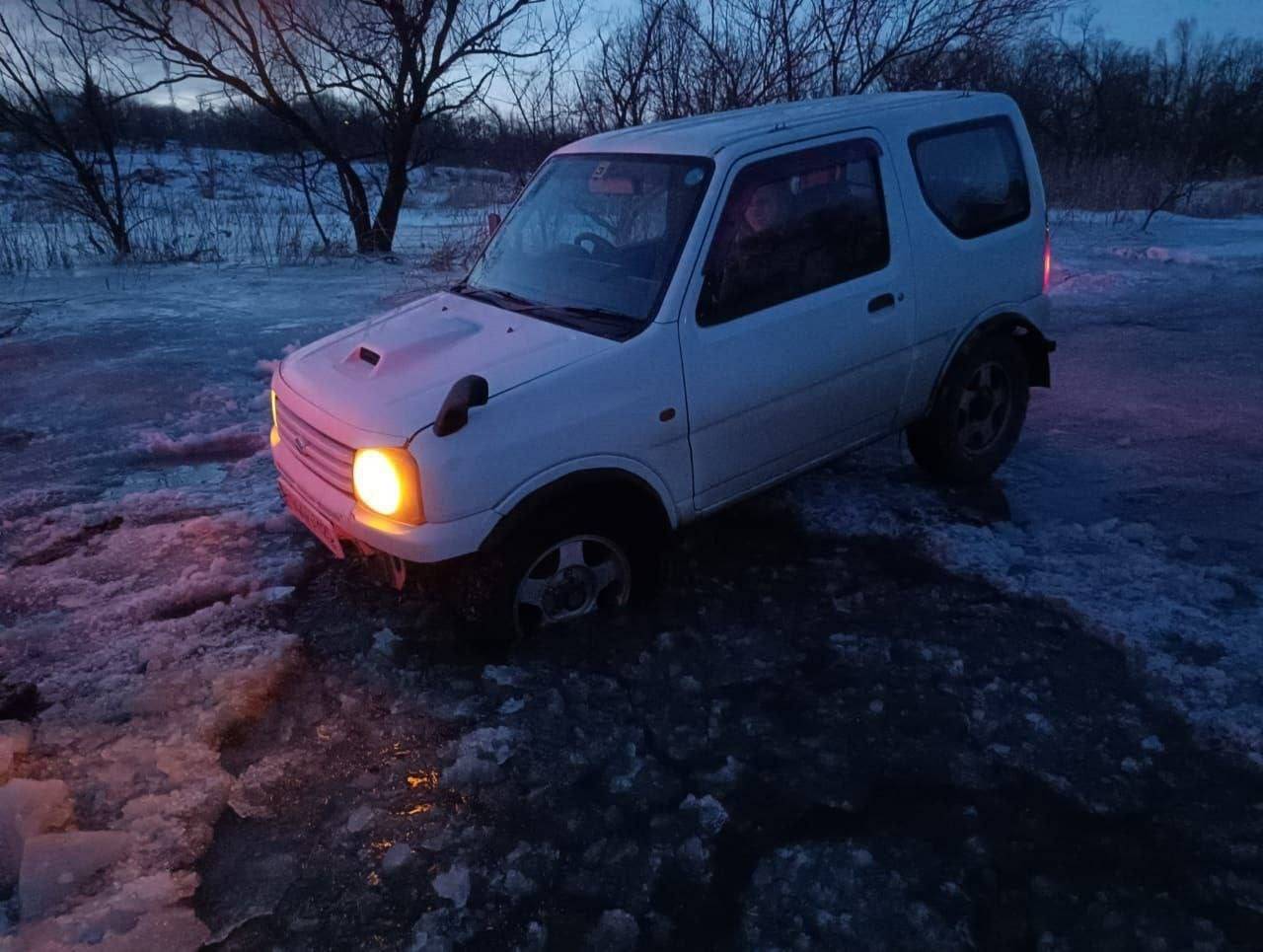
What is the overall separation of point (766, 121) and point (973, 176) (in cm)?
122

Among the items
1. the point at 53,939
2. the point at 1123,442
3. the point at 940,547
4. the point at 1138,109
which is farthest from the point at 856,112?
the point at 1138,109

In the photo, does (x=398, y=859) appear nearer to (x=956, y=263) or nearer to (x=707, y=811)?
(x=707, y=811)

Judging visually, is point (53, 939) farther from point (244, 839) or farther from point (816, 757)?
point (816, 757)

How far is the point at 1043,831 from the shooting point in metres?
2.63

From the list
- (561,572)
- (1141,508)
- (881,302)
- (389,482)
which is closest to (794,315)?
(881,302)

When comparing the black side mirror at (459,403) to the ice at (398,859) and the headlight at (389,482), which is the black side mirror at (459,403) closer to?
the headlight at (389,482)

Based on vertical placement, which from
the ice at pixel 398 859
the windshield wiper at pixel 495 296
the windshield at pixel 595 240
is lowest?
the ice at pixel 398 859

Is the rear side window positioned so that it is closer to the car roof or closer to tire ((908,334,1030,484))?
the car roof

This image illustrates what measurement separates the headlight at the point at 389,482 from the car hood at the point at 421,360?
0.09m

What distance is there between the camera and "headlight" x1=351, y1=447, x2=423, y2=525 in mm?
2994

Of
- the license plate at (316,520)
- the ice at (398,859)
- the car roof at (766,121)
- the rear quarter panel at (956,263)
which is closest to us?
the ice at (398,859)

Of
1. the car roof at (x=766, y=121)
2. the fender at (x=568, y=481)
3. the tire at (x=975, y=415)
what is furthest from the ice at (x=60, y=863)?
the tire at (x=975, y=415)

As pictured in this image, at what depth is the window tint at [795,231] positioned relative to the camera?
351 centimetres

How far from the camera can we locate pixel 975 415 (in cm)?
482
